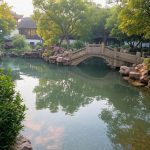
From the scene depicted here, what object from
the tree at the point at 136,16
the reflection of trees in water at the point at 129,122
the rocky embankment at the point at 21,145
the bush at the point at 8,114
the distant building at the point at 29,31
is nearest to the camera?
the bush at the point at 8,114

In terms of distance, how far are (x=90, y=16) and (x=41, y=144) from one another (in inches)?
1106

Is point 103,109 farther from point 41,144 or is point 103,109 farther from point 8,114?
point 8,114

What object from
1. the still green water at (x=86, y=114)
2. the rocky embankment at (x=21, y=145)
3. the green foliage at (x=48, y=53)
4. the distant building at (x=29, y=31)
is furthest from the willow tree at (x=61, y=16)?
the rocky embankment at (x=21, y=145)

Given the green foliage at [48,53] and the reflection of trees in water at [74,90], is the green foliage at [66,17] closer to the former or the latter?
the green foliage at [48,53]

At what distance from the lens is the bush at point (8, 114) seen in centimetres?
643

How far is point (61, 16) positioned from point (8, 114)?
96.8 ft

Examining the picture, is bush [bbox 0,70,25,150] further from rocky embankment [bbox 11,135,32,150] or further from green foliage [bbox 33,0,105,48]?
green foliage [bbox 33,0,105,48]

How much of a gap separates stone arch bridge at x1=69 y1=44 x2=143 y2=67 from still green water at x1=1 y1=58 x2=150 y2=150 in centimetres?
366

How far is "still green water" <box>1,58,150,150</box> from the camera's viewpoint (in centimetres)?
970

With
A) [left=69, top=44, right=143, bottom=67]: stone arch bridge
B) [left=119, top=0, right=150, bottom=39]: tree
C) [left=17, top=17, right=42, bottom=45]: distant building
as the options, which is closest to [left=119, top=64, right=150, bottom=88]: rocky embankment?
[left=119, top=0, right=150, bottom=39]: tree

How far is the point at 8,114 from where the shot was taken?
652 centimetres

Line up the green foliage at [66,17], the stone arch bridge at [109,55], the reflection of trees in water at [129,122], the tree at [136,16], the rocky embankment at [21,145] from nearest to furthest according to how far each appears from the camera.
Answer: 1. the rocky embankment at [21,145]
2. the reflection of trees in water at [129,122]
3. the tree at [136,16]
4. the stone arch bridge at [109,55]
5. the green foliage at [66,17]

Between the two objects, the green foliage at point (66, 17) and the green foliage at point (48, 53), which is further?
the green foliage at point (48, 53)

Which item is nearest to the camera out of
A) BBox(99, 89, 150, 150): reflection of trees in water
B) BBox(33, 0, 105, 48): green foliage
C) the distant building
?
BBox(99, 89, 150, 150): reflection of trees in water
